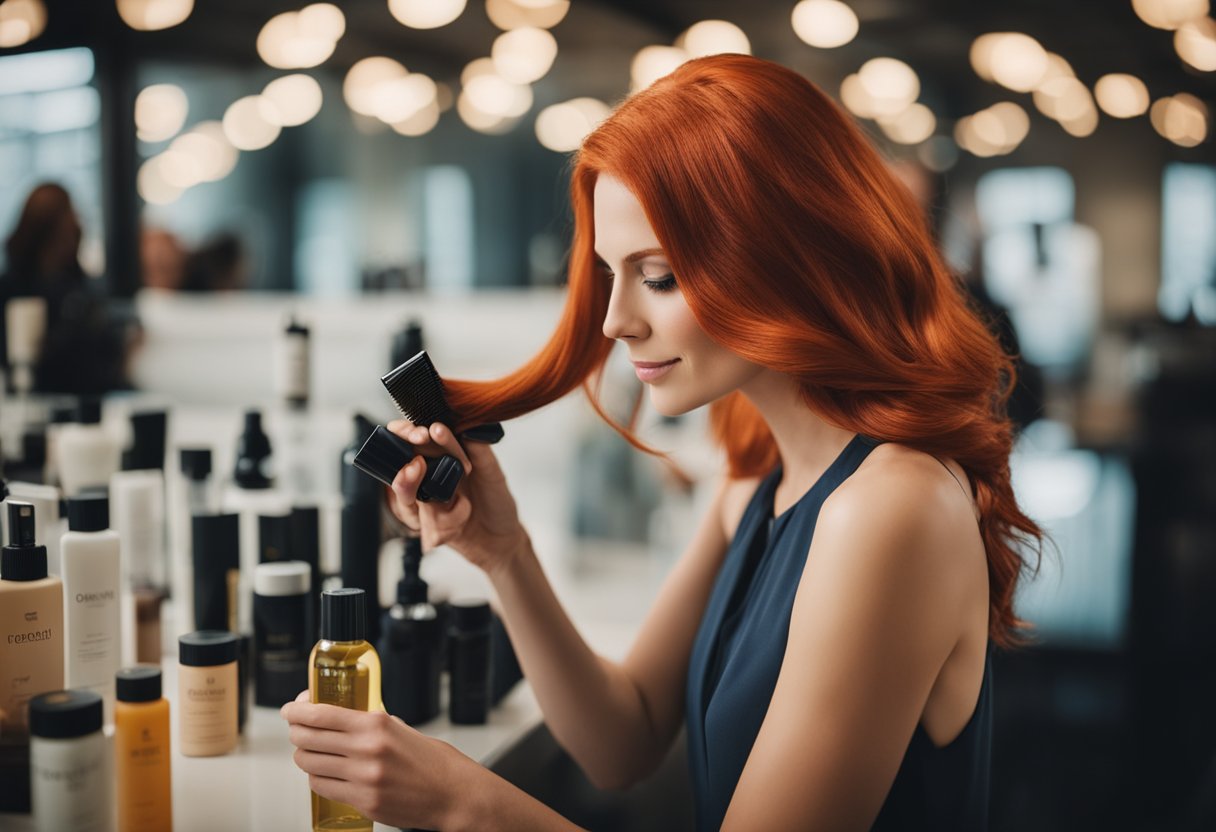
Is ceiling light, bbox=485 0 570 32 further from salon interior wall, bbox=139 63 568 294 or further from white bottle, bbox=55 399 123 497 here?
salon interior wall, bbox=139 63 568 294

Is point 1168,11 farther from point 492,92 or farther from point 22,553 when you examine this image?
point 22,553

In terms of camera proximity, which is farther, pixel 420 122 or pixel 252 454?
pixel 420 122

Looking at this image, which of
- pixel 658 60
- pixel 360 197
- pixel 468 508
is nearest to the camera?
pixel 468 508

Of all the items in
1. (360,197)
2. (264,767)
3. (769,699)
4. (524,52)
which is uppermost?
(524,52)

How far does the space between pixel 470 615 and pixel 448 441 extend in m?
0.24

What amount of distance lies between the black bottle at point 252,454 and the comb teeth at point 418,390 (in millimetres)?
472

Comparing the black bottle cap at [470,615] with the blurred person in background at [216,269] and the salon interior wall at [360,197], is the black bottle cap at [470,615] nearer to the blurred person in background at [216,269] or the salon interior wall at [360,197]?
the blurred person in background at [216,269]

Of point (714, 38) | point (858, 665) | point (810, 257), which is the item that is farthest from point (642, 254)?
point (714, 38)

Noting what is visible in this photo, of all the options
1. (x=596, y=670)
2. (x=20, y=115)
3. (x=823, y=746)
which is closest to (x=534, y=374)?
(x=596, y=670)

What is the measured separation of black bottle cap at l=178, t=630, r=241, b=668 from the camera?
37.5 inches

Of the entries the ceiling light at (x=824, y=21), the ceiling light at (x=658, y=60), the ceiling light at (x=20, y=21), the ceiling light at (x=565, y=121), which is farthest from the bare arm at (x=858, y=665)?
the ceiling light at (x=565, y=121)

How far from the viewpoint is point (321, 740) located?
2.55ft

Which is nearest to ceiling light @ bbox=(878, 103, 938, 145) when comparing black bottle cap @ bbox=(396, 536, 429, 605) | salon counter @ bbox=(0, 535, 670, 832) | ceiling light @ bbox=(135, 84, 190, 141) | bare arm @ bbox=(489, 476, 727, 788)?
ceiling light @ bbox=(135, 84, 190, 141)

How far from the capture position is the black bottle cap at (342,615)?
0.81 meters
